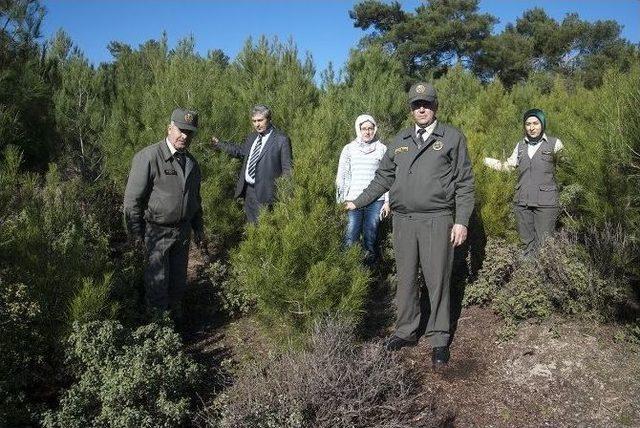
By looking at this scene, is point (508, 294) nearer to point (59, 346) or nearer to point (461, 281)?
point (461, 281)

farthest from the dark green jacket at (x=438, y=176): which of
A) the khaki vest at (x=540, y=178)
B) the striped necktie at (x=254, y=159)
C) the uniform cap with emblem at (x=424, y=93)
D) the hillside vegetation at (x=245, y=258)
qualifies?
the striped necktie at (x=254, y=159)

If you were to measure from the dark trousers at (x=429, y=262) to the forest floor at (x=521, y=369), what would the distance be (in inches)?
13.0

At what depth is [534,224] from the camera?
4.75 meters

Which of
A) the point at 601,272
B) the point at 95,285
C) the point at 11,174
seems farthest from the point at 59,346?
the point at 601,272

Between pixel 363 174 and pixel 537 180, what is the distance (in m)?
1.58

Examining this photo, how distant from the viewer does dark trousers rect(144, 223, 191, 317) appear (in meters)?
3.94

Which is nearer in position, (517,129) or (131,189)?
(131,189)

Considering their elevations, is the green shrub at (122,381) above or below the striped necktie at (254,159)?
below

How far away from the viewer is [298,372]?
2982mm

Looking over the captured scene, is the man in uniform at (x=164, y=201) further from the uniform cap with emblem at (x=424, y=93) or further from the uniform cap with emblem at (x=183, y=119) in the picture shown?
the uniform cap with emblem at (x=424, y=93)

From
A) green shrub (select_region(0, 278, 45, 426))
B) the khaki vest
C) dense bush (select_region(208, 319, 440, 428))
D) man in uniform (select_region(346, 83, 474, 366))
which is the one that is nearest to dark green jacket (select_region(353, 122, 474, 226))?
man in uniform (select_region(346, 83, 474, 366))

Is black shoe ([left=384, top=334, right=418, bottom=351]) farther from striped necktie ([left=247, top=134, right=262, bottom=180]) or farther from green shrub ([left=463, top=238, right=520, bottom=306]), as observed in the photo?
striped necktie ([left=247, top=134, right=262, bottom=180])

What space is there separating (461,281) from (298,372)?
253cm

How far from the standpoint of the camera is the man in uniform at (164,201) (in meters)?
3.76
